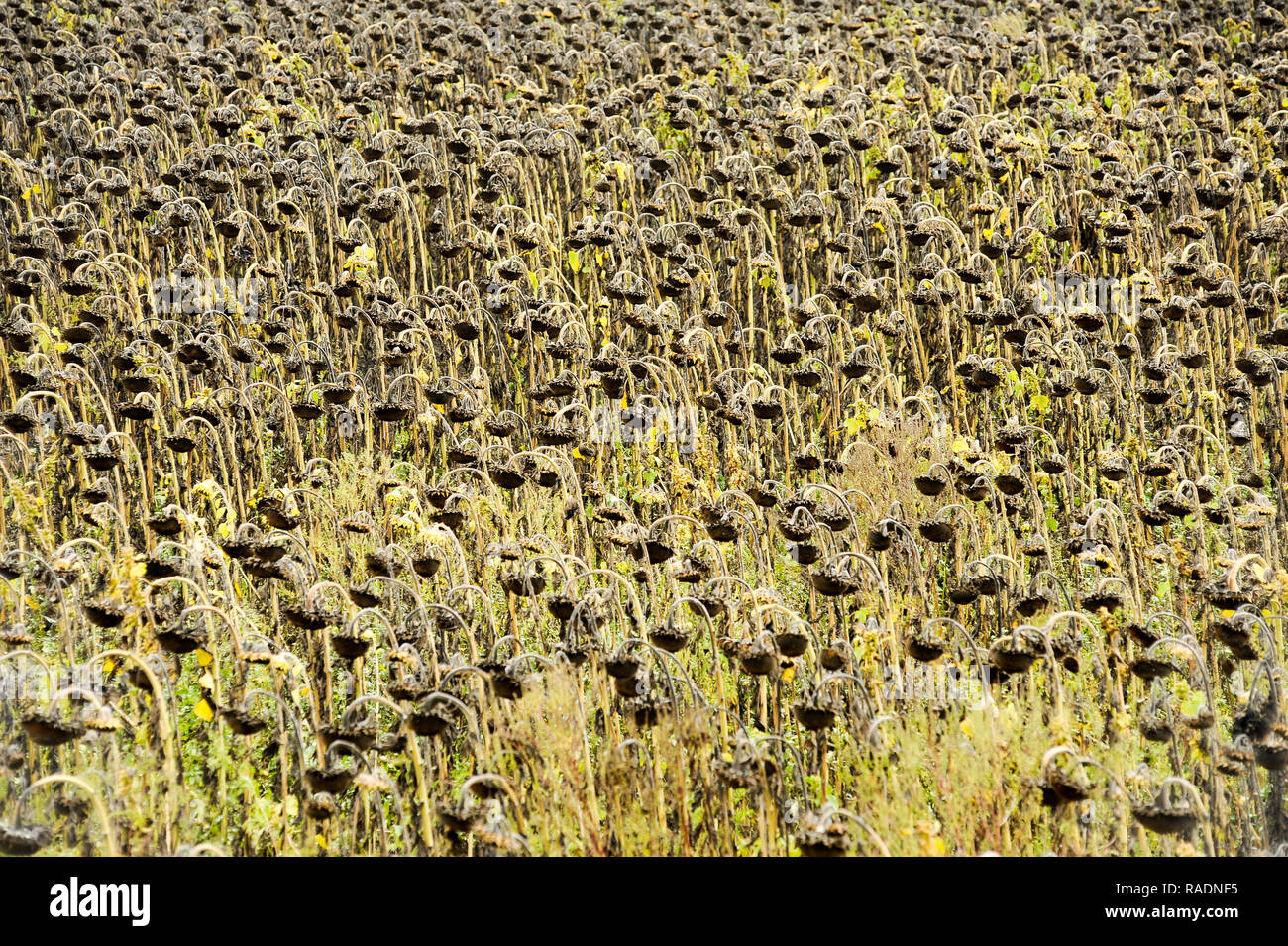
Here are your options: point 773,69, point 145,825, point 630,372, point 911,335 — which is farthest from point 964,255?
point 145,825

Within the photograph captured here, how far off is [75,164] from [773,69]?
482 centimetres

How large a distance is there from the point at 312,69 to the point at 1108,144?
5.66 m

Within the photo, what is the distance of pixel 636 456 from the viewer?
5039 millimetres

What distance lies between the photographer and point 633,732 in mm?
3227

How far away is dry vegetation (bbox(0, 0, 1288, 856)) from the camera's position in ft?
10.4

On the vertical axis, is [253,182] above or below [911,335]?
above

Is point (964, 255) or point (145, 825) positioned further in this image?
point (964, 255)

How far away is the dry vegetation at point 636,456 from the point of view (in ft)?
10.4

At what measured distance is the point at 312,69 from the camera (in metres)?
9.05

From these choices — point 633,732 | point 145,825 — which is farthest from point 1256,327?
point 145,825
